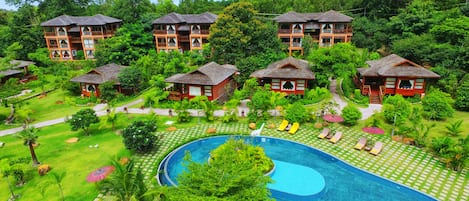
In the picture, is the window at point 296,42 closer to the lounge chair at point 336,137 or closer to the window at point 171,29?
the window at point 171,29

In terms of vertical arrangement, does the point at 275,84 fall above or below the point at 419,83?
below

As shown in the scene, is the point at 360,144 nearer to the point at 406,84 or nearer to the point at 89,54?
the point at 406,84

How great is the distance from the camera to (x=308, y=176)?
61.7 feet

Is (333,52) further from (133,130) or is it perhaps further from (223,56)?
(133,130)

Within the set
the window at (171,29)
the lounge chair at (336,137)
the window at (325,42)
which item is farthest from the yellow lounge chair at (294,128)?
the window at (171,29)

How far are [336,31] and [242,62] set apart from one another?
18.0 meters

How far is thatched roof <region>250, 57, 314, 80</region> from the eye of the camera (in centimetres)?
3088

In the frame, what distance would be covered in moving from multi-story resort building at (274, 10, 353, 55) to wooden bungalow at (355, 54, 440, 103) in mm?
14897

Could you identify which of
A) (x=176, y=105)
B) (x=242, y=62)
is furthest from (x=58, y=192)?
(x=242, y=62)

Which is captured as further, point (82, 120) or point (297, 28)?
point (297, 28)

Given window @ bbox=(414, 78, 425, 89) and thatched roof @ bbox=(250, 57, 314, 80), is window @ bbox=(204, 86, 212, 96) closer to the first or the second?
thatched roof @ bbox=(250, 57, 314, 80)

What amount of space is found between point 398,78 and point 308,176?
55.0ft

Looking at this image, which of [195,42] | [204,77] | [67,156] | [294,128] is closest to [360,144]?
[294,128]

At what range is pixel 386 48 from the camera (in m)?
46.2
